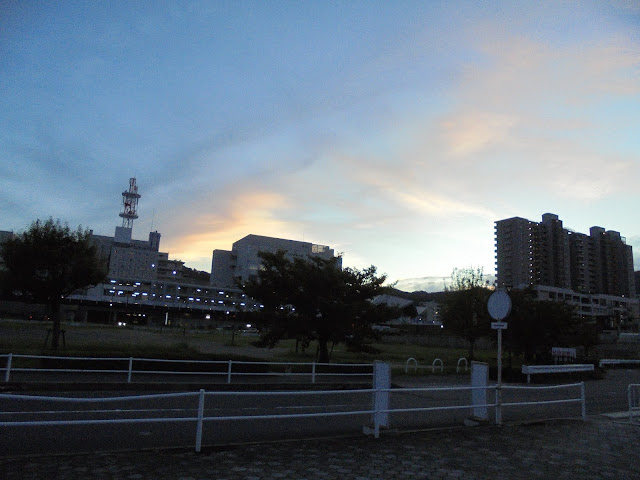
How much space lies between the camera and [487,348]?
59156 millimetres

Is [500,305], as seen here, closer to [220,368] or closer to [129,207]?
[220,368]

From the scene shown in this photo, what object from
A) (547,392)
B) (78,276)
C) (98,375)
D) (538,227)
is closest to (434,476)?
(98,375)

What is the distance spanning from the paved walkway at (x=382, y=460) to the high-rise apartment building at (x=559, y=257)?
582 feet

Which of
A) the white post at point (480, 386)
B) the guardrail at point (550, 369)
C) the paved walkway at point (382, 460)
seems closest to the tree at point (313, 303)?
the guardrail at point (550, 369)

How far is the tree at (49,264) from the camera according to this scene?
24219 mm

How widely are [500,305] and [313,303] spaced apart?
47.8ft

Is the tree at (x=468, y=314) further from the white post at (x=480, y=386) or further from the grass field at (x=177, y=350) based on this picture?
the white post at (x=480, y=386)

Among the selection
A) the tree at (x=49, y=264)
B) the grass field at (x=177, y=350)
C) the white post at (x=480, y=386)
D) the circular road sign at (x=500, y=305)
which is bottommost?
the grass field at (x=177, y=350)

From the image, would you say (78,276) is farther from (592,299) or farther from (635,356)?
(592,299)

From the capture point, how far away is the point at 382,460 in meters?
7.12

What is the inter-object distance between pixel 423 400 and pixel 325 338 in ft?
30.7

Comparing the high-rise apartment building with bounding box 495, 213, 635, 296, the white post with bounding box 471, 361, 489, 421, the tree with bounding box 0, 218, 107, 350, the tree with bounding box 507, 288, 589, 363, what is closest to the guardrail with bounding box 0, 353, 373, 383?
the tree with bounding box 0, 218, 107, 350

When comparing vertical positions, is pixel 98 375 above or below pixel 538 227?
below

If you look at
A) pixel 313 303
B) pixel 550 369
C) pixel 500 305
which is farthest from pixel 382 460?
pixel 550 369
